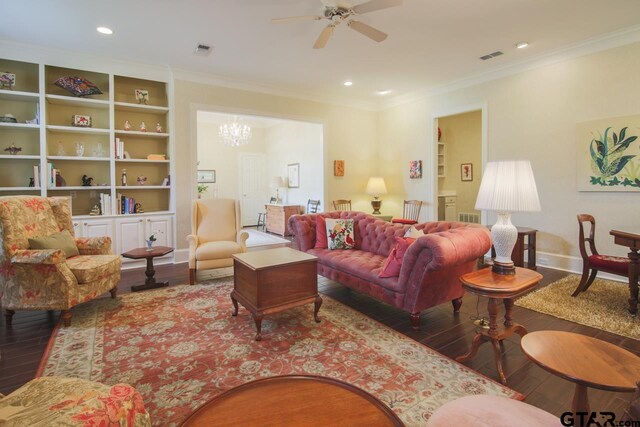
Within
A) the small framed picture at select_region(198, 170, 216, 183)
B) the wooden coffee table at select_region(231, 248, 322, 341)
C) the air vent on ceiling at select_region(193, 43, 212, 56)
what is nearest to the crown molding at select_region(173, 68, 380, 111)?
the air vent on ceiling at select_region(193, 43, 212, 56)

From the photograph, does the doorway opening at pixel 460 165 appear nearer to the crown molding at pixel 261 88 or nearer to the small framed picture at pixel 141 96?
the crown molding at pixel 261 88

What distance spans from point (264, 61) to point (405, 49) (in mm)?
2061

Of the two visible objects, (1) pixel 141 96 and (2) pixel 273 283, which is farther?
(1) pixel 141 96

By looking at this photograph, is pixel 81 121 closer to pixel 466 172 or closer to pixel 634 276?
pixel 634 276

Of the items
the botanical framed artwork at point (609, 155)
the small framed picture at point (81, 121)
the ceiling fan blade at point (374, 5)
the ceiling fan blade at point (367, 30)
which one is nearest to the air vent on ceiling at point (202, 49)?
the small framed picture at point (81, 121)

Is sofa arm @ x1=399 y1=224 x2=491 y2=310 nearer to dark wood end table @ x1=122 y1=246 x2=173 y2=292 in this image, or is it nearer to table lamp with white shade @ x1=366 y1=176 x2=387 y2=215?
dark wood end table @ x1=122 y1=246 x2=173 y2=292

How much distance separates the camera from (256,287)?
8.75ft

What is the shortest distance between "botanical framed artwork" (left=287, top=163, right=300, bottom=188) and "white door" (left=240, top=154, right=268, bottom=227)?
4.59ft

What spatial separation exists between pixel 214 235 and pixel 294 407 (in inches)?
143

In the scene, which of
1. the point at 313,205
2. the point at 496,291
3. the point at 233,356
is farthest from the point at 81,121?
the point at 496,291

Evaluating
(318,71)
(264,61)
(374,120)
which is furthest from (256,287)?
(374,120)

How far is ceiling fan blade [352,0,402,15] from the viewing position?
2.78 metres

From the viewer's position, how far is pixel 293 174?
864 cm

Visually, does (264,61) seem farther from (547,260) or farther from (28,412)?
(547,260)
